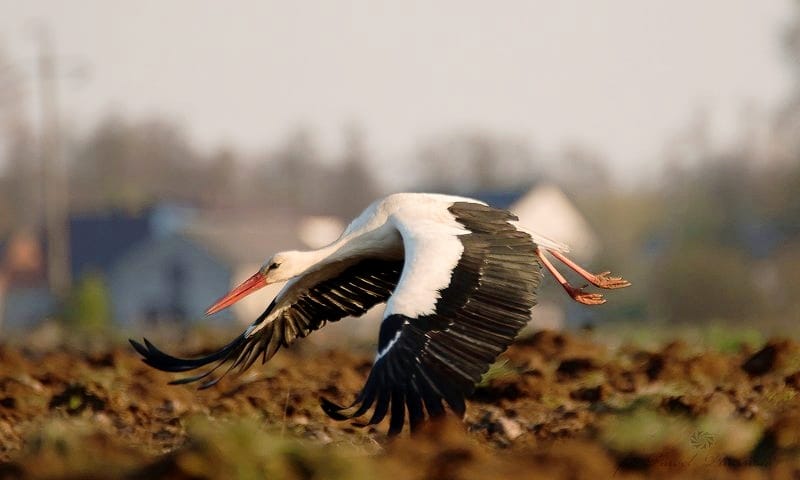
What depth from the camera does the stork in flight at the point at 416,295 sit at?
23.3ft

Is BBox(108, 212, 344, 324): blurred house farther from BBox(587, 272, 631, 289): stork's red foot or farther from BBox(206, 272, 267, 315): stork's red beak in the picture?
BBox(206, 272, 267, 315): stork's red beak

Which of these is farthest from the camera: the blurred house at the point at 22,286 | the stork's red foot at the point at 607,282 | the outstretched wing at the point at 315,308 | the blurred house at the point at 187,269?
the blurred house at the point at 22,286

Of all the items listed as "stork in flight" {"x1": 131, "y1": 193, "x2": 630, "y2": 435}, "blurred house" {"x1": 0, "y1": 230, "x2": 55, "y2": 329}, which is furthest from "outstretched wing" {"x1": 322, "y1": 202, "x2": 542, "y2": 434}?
"blurred house" {"x1": 0, "y1": 230, "x2": 55, "y2": 329}

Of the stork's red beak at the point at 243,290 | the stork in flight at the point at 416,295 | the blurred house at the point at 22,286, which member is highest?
the stork in flight at the point at 416,295

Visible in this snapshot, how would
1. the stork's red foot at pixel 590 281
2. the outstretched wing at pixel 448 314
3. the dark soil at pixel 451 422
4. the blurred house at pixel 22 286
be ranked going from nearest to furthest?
the dark soil at pixel 451 422 < the outstretched wing at pixel 448 314 < the stork's red foot at pixel 590 281 < the blurred house at pixel 22 286

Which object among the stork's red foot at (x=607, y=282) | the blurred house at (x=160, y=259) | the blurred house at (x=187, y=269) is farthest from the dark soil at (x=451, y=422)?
the blurred house at (x=187, y=269)

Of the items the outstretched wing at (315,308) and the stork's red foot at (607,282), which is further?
the stork's red foot at (607,282)

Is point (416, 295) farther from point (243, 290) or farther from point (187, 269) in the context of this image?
point (187, 269)

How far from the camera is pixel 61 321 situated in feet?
151

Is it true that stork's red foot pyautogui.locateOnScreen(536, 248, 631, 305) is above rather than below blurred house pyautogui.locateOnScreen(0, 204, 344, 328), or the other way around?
above

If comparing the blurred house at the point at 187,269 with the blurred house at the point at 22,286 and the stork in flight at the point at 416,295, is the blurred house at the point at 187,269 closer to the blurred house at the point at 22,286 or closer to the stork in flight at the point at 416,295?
the blurred house at the point at 22,286

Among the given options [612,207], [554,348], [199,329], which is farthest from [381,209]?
[612,207]

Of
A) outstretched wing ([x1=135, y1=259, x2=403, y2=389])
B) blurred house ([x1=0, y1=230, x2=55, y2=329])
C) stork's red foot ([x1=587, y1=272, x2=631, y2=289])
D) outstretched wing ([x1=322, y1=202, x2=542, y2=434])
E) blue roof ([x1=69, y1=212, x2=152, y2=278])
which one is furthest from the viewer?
blue roof ([x1=69, y1=212, x2=152, y2=278])

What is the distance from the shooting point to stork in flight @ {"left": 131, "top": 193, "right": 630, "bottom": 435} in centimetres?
710
